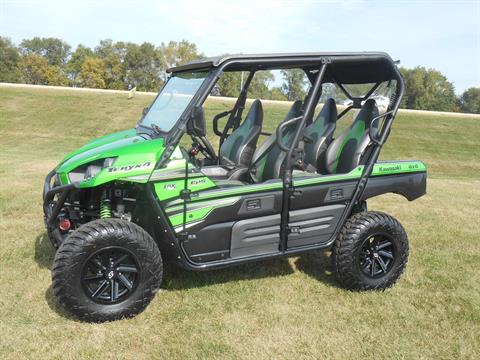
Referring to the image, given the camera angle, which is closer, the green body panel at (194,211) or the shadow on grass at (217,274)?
the green body panel at (194,211)

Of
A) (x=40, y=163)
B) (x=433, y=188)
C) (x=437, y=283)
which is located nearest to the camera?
(x=437, y=283)

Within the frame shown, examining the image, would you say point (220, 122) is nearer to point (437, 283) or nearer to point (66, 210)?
point (66, 210)

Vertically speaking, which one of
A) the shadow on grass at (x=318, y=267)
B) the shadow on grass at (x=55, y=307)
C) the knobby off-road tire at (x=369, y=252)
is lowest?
the shadow on grass at (x=318, y=267)

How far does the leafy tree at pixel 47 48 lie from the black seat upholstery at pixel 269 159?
73.1 m

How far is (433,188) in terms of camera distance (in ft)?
29.0

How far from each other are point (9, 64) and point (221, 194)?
65.4 meters

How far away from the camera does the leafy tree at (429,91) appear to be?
6019cm

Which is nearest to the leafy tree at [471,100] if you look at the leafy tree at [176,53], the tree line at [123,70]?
the tree line at [123,70]

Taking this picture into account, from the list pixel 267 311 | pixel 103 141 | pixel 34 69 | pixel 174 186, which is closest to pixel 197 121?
pixel 174 186

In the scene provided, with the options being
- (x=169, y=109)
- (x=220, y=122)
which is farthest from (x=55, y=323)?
(x=220, y=122)

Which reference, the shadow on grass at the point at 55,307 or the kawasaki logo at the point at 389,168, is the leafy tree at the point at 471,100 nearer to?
the kawasaki logo at the point at 389,168

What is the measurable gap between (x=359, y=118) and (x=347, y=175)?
0.68 metres

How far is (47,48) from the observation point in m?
70.6

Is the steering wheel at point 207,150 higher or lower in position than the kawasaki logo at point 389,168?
lower
